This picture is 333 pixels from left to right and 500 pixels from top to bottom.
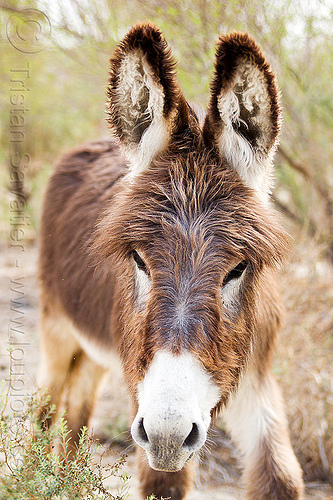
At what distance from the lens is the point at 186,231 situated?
6.55ft

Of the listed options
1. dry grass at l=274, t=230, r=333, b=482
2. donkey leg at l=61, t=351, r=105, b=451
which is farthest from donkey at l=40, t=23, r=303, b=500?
donkey leg at l=61, t=351, r=105, b=451

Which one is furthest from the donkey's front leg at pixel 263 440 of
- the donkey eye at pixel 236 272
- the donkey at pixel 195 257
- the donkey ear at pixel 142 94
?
the donkey ear at pixel 142 94

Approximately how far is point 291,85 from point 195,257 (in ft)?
12.5

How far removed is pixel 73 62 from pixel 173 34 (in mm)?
1653

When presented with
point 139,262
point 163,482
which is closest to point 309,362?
point 163,482

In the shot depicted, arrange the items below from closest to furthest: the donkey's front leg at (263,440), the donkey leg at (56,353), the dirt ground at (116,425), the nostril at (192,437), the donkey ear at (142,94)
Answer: the nostril at (192,437) → the donkey ear at (142,94) → the donkey's front leg at (263,440) → the dirt ground at (116,425) → the donkey leg at (56,353)

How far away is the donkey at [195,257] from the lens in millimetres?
1760

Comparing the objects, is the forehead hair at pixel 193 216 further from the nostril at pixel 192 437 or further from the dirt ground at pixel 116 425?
the dirt ground at pixel 116 425

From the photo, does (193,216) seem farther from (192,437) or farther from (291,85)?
(291,85)

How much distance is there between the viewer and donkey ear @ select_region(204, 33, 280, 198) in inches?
81.3

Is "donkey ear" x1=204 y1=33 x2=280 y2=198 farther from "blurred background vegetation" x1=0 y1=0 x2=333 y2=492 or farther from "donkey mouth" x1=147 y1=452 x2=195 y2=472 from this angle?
"blurred background vegetation" x1=0 y1=0 x2=333 y2=492

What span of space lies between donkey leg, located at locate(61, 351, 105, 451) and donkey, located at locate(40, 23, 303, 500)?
1.10 m

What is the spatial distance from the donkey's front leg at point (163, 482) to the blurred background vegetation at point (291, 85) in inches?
47.8

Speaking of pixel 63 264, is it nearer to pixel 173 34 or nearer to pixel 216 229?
pixel 216 229
